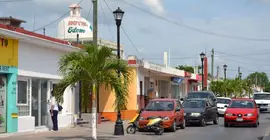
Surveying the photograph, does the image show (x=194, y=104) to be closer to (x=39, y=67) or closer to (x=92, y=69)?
(x=39, y=67)

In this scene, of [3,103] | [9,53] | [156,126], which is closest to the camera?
[3,103]

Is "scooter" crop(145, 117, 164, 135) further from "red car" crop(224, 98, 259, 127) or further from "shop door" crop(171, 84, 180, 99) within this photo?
"shop door" crop(171, 84, 180, 99)

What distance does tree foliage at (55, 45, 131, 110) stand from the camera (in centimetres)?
1823

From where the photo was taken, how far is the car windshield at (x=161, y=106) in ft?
81.5

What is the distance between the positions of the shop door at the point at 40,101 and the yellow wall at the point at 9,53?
268 cm

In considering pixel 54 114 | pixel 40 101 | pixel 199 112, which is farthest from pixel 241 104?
pixel 40 101

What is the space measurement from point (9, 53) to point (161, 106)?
8.43 metres

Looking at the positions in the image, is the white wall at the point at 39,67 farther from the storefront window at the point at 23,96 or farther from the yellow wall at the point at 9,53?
the yellow wall at the point at 9,53

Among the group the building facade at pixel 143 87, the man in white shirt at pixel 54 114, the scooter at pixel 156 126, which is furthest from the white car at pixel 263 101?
the man in white shirt at pixel 54 114

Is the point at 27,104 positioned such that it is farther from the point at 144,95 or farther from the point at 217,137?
the point at 144,95

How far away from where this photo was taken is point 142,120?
23719 mm

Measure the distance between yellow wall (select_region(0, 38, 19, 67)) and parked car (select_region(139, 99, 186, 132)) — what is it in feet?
22.1

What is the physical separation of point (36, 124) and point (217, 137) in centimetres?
844

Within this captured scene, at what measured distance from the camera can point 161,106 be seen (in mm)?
25078
